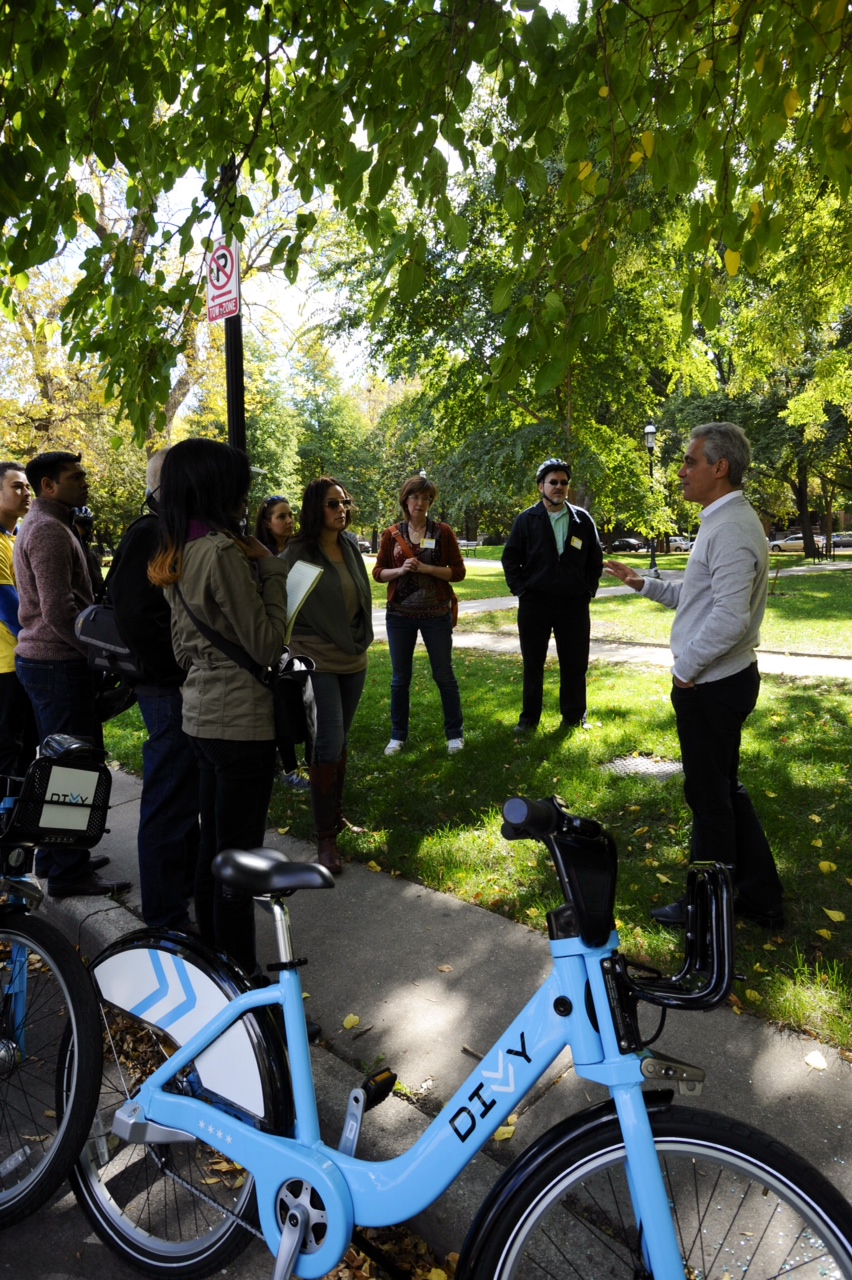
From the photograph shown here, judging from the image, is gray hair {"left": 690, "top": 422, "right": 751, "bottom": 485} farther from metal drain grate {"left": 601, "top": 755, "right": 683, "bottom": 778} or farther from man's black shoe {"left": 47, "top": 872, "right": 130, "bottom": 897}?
man's black shoe {"left": 47, "top": 872, "right": 130, "bottom": 897}

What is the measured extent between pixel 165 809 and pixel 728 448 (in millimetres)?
2920

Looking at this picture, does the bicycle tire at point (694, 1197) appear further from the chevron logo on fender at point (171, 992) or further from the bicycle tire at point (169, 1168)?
the chevron logo on fender at point (171, 992)

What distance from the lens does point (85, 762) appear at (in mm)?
2627

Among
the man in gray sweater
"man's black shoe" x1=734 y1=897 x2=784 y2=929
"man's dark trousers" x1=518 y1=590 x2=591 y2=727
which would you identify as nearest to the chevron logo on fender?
the man in gray sweater

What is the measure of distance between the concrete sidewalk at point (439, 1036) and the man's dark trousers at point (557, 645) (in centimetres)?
278

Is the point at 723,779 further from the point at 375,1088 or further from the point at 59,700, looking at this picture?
the point at 59,700

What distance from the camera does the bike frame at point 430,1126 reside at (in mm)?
1414

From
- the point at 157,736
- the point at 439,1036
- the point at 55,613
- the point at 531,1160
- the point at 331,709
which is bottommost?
the point at 439,1036

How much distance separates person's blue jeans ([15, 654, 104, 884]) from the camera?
163 inches

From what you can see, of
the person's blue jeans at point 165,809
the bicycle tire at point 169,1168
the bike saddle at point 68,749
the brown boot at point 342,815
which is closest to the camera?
the bicycle tire at point 169,1168

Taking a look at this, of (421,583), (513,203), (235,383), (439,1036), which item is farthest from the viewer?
(421,583)

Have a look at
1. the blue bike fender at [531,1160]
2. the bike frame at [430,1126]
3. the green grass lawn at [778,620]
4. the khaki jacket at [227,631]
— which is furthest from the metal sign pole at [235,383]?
the green grass lawn at [778,620]

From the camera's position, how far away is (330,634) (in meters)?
4.63

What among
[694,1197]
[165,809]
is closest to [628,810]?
[165,809]
